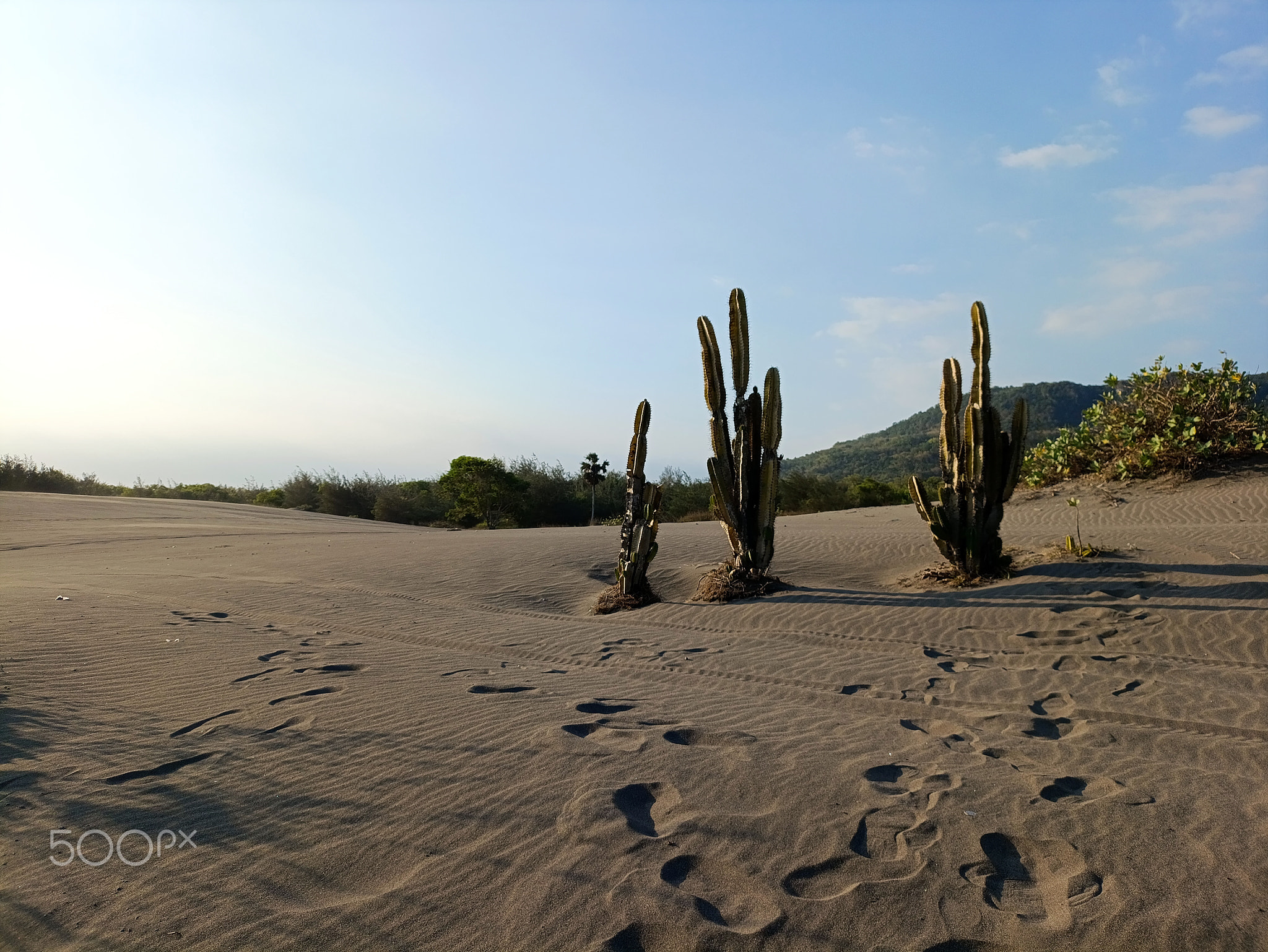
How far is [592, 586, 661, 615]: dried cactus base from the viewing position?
10164 millimetres

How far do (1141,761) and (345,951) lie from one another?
408 cm

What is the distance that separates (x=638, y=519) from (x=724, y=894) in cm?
789

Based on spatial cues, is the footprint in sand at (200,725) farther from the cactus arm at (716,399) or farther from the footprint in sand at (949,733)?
the cactus arm at (716,399)

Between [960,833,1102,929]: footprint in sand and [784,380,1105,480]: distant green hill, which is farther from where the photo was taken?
[784,380,1105,480]: distant green hill

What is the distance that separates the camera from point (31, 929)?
2.75 meters

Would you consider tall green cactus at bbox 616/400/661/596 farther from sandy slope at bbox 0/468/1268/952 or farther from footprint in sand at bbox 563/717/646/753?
footprint in sand at bbox 563/717/646/753

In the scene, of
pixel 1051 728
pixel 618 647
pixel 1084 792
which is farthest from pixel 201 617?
pixel 1084 792

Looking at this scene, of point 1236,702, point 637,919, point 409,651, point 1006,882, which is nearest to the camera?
point 637,919

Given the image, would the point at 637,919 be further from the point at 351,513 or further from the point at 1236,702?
the point at 351,513

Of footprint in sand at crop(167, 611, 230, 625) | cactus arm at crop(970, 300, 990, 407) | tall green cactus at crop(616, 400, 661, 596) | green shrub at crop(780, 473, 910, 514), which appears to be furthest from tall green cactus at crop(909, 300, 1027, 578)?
green shrub at crop(780, 473, 910, 514)

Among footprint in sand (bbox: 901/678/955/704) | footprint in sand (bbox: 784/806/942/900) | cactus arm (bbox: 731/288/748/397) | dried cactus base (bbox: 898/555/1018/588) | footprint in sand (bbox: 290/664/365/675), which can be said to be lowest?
footprint in sand (bbox: 784/806/942/900)

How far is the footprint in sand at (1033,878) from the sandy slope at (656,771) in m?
0.02

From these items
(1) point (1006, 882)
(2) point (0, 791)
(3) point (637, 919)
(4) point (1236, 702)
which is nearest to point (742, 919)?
(3) point (637, 919)

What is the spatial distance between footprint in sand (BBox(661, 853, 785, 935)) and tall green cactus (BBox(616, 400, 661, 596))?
7.26 meters
